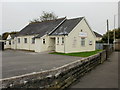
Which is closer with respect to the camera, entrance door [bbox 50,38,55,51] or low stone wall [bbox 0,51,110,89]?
low stone wall [bbox 0,51,110,89]

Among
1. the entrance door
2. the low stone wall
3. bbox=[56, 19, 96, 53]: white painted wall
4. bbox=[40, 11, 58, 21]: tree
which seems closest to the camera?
the low stone wall

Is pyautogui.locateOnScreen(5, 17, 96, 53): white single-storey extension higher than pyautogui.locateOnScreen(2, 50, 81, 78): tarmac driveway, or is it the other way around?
pyautogui.locateOnScreen(5, 17, 96, 53): white single-storey extension

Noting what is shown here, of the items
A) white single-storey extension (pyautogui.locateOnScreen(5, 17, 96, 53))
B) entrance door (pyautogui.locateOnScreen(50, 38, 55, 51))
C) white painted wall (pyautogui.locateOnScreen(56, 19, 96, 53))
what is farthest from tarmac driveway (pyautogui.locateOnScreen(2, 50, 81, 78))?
entrance door (pyautogui.locateOnScreen(50, 38, 55, 51))

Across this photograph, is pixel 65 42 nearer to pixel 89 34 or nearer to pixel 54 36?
pixel 54 36

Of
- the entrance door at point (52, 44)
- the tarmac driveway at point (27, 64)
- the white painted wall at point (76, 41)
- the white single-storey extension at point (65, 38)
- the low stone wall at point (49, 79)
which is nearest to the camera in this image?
the low stone wall at point (49, 79)

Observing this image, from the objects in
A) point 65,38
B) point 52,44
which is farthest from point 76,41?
→ point 52,44

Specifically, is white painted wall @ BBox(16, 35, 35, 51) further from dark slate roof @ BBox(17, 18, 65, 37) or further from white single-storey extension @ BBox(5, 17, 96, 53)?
dark slate roof @ BBox(17, 18, 65, 37)

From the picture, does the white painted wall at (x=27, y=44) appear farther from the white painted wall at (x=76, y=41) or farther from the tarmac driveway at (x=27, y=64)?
the tarmac driveway at (x=27, y=64)

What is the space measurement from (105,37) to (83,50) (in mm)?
21596

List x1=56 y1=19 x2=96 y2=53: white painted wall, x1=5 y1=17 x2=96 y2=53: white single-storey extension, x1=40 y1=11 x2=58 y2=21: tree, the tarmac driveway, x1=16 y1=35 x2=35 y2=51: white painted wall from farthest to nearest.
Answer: x1=40 y1=11 x2=58 y2=21: tree < x1=16 y1=35 x2=35 y2=51: white painted wall < x1=5 y1=17 x2=96 y2=53: white single-storey extension < x1=56 y1=19 x2=96 y2=53: white painted wall < the tarmac driveway

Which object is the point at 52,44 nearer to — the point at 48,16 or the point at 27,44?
the point at 27,44

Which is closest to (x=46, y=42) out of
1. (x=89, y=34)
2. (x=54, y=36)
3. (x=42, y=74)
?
(x=54, y=36)

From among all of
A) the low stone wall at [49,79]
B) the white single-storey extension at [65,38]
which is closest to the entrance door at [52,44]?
the white single-storey extension at [65,38]

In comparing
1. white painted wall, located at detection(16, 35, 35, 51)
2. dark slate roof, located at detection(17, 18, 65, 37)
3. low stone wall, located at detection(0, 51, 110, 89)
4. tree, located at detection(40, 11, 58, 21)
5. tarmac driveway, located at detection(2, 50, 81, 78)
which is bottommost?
tarmac driveway, located at detection(2, 50, 81, 78)
